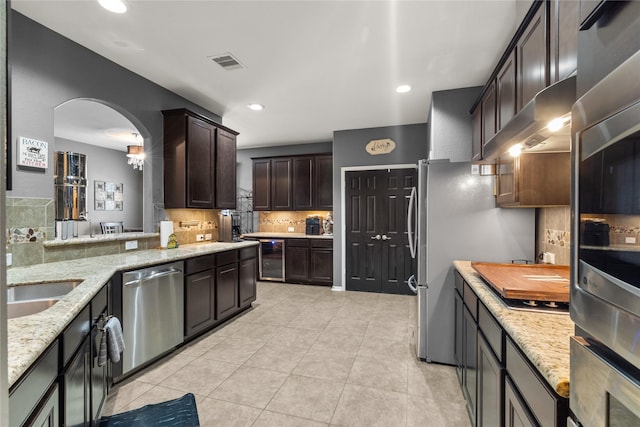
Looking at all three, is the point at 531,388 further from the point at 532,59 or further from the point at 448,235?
the point at 532,59

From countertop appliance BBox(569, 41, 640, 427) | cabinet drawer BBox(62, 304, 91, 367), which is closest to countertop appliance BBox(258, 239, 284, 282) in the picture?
cabinet drawer BBox(62, 304, 91, 367)

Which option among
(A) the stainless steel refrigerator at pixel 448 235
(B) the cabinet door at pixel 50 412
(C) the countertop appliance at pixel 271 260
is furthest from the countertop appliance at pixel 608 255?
(C) the countertop appliance at pixel 271 260

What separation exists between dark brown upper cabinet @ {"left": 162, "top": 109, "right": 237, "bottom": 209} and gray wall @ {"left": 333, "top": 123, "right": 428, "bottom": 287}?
2.01 m

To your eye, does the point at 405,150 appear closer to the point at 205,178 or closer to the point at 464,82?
the point at 464,82

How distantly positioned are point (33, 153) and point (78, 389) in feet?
5.79

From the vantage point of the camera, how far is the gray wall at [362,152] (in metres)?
4.79

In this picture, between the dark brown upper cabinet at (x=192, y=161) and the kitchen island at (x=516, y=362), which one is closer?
the kitchen island at (x=516, y=362)

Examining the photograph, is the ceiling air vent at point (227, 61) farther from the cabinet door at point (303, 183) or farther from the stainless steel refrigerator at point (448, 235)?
the cabinet door at point (303, 183)

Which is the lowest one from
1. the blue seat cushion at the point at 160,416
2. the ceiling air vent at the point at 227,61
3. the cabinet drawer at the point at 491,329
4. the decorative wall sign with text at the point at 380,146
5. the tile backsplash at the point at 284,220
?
the blue seat cushion at the point at 160,416

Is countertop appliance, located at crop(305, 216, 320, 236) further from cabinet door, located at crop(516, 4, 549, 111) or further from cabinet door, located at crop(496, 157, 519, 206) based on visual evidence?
cabinet door, located at crop(516, 4, 549, 111)

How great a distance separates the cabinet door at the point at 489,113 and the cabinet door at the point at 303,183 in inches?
129

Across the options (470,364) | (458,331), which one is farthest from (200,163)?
(470,364)

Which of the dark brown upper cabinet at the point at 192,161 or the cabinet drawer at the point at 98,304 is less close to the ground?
the dark brown upper cabinet at the point at 192,161

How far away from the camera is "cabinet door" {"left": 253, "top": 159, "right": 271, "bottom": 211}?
19.6 feet
